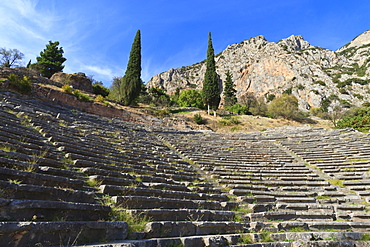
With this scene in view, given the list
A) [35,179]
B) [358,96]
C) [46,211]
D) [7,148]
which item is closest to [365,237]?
[46,211]

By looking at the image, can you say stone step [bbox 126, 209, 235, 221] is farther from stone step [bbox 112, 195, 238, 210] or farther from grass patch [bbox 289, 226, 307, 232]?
grass patch [bbox 289, 226, 307, 232]

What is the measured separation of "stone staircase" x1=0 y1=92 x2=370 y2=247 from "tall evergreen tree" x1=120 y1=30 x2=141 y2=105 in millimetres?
21219

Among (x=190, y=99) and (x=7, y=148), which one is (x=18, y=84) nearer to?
(x=7, y=148)

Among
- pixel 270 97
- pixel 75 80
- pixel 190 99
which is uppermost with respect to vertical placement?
pixel 270 97

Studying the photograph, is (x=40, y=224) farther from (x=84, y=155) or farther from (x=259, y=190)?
(x=259, y=190)

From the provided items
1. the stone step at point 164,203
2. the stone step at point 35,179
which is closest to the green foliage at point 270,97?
the stone step at point 164,203

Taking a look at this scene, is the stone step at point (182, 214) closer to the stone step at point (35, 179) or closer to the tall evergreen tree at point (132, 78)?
the stone step at point (35, 179)

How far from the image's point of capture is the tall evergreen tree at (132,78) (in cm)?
3225

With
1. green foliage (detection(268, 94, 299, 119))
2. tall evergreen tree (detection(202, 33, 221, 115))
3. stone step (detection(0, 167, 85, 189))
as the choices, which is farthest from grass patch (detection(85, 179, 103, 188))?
green foliage (detection(268, 94, 299, 119))

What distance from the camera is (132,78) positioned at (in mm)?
33188

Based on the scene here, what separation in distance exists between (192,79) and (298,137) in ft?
316

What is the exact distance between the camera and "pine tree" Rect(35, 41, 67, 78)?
36125 mm

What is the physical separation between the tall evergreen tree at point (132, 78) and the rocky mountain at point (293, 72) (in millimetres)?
64406

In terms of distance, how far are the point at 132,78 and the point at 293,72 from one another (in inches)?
3105
